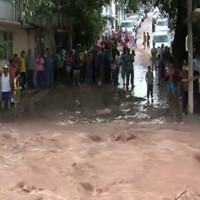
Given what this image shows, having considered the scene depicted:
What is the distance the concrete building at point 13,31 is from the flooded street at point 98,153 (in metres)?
3.61

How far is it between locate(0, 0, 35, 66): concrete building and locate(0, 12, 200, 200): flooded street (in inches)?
142

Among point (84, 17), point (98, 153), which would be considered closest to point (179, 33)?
point (84, 17)

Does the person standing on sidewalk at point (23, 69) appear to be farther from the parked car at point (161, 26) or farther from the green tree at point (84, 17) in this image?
the parked car at point (161, 26)

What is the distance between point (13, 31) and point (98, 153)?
12.0m

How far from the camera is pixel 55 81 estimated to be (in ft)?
85.9

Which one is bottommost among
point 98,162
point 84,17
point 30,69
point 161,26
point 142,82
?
point 98,162

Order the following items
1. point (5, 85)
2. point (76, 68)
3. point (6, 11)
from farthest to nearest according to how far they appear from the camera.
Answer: point (76, 68), point (6, 11), point (5, 85)

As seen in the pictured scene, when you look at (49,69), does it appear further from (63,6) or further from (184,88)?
(184,88)

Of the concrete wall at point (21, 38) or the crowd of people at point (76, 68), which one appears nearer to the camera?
the crowd of people at point (76, 68)

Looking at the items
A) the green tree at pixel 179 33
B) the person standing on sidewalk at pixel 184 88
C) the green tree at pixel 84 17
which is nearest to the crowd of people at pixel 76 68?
the green tree at pixel 84 17

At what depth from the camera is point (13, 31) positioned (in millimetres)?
24156

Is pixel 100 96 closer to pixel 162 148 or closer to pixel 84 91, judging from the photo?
pixel 84 91

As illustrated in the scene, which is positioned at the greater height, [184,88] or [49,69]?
[49,69]

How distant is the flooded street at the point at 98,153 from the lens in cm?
1031
